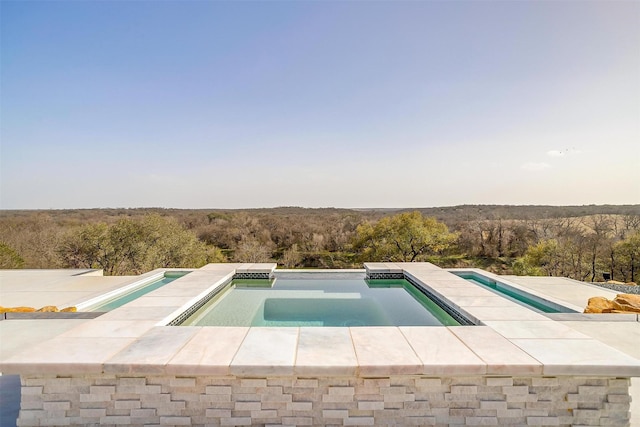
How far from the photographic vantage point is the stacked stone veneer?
7.20ft

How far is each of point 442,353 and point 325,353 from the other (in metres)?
0.85

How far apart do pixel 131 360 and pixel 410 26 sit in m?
8.15

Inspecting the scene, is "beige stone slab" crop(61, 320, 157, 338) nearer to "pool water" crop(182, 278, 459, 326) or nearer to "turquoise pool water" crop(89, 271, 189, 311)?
"pool water" crop(182, 278, 459, 326)

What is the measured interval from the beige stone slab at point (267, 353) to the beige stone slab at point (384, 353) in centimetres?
49

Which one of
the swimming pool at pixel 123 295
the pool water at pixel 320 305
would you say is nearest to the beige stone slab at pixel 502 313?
the pool water at pixel 320 305

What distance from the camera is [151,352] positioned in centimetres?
238

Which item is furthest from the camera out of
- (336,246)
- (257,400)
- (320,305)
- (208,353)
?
(336,246)

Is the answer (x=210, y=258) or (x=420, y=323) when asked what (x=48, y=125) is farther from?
(x=420, y=323)

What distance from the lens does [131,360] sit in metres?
2.23

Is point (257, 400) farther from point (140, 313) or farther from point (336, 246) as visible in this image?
point (336, 246)

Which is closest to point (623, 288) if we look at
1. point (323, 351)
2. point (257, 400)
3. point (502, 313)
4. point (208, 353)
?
→ point (502, 313)

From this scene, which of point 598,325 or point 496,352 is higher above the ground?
point 496,352

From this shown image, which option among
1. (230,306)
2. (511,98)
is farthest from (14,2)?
(511,98)

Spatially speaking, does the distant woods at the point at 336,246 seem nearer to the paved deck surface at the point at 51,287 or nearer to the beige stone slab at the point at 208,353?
the paved deck surface at the point at 51,287
